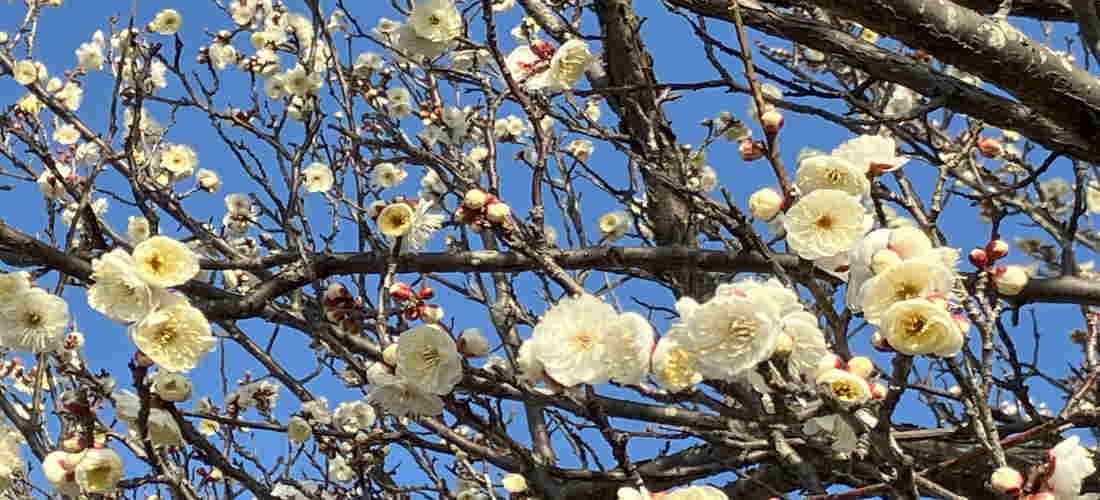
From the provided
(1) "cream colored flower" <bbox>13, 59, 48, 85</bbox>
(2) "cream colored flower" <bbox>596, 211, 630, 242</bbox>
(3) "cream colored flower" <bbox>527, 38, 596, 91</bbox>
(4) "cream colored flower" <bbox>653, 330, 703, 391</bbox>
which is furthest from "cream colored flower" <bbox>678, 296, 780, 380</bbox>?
(1) "cream colored flower" <bbox>13, 59, 48, 85</bbox>

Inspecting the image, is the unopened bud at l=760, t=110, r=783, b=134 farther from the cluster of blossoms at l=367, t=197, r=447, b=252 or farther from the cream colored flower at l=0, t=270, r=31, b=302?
the cream colored flower at l=0, t=270, r=31, b=302

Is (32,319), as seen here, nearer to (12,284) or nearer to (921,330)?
(12,284)

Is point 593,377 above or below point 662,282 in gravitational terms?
below

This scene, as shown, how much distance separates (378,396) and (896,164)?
1280 mm

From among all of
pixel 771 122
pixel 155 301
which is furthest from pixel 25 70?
pixel 771 122

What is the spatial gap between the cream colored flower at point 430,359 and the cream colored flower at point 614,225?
3.04m

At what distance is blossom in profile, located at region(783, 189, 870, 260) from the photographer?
169 cm

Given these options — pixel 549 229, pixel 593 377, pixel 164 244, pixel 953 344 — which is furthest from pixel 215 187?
pixel 953 344

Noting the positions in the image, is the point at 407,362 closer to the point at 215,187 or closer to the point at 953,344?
the point at 953,344

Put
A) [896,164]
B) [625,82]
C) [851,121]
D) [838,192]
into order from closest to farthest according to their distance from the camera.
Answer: [838,192], [896,164], [851,121], [625,82]

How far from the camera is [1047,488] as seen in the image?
1.41 metres

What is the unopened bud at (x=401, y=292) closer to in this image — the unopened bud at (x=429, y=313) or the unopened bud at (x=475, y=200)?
the unopened bud at (x=429, y=313)

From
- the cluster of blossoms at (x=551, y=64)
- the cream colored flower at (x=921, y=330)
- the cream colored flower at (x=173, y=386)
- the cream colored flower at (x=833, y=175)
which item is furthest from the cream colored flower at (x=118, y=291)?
the cream colored flower at (x=921, y=330)

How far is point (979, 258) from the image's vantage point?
174cm
